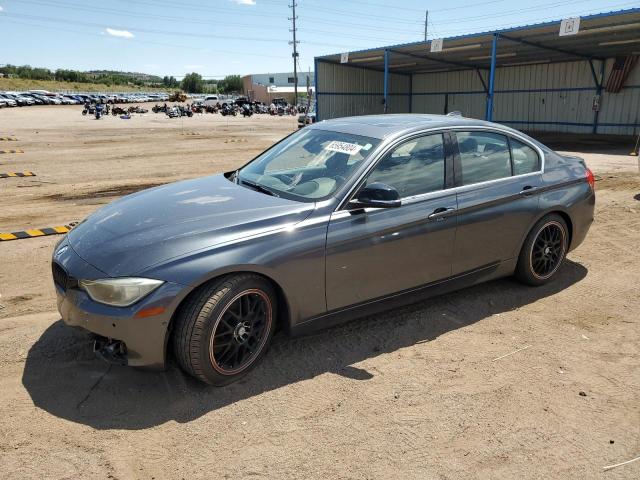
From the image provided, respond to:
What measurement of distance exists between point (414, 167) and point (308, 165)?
843mm

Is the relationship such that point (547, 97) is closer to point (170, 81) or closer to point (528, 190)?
point (528, 190)

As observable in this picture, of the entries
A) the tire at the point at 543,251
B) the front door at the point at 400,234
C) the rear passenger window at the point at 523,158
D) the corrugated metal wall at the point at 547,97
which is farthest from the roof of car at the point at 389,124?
the corrugated metal wall at the point at 547,97

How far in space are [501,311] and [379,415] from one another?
1.95 meters

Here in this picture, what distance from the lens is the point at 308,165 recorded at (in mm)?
4059

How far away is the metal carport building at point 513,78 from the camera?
21578mm

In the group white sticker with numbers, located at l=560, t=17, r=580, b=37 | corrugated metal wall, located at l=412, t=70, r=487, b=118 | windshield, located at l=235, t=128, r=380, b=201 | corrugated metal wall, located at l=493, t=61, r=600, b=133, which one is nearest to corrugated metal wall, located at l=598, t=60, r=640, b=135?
corrugated metal wall, located at l=493, t=61, r=600, b=133

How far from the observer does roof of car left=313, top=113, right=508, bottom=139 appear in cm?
400

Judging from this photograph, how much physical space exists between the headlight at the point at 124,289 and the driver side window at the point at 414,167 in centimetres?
169

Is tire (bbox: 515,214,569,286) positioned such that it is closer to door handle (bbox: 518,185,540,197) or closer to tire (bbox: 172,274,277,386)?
door handle (bbox: 518,185,540,197)

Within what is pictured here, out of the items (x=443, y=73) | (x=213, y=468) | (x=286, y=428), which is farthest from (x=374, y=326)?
(x=443, y=73)

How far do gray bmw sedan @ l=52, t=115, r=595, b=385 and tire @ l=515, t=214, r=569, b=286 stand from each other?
2 cm

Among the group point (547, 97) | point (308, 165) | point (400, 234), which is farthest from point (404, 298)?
point (547, 97)

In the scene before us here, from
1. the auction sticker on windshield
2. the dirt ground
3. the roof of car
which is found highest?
the roof of car

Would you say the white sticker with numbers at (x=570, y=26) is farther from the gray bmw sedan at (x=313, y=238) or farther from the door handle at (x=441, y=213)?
the door handle at (x=441, y=213)
